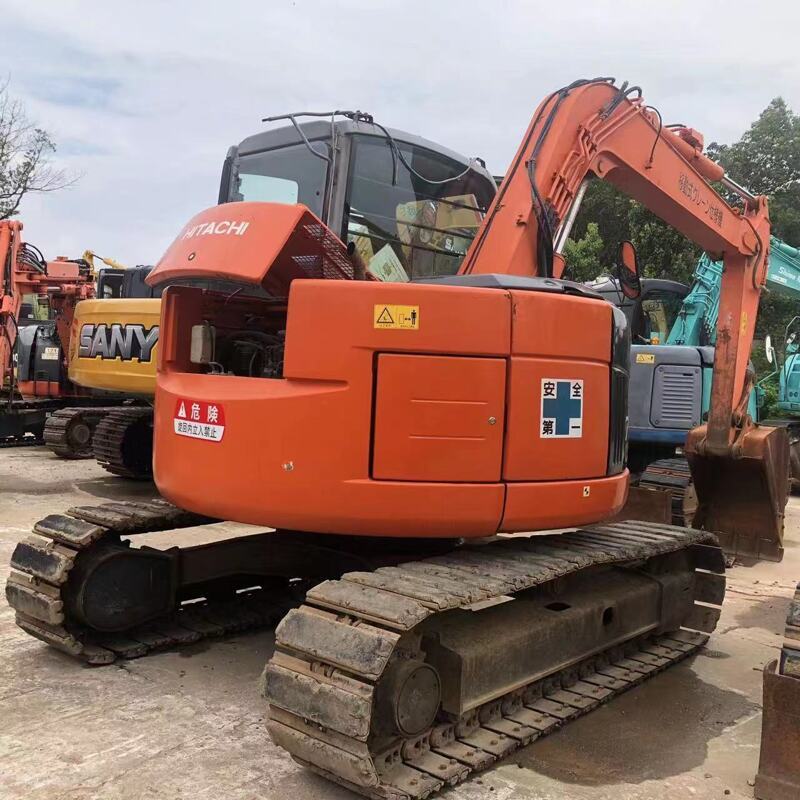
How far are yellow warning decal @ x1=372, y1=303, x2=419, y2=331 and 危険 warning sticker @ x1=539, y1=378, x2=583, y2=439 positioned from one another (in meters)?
0.61

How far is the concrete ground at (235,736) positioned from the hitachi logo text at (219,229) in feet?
6.48

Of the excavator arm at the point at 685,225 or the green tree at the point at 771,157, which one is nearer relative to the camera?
the excavator arm at the point at 685,225

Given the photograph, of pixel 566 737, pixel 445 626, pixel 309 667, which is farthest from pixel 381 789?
pixel 566 737

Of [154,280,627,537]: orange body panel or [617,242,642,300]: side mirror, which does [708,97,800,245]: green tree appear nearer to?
[617,242,642,300]: side mirror

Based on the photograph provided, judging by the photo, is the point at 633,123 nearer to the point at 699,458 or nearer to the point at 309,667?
the point at 699,458

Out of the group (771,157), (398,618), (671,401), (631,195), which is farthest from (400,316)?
(771,157)

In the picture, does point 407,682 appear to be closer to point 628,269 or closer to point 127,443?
point 628,269

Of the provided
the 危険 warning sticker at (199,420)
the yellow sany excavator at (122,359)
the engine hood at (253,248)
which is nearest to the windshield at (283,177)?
the engine hood at (253,248)

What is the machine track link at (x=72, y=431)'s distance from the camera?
1130cm

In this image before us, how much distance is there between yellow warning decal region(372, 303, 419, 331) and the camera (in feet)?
10.5

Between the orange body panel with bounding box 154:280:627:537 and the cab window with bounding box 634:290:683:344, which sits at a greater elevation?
the cab window with bounding box 634:290:683:344

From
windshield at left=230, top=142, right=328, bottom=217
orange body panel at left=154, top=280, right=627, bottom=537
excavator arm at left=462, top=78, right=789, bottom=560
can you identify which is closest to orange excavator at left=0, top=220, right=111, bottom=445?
windshield at left=230, top=142, right=328, bottom=217

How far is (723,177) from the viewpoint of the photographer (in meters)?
5.98

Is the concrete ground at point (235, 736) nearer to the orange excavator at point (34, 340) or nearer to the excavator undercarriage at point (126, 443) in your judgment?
the excavator undercarriage at point (126, 443)
